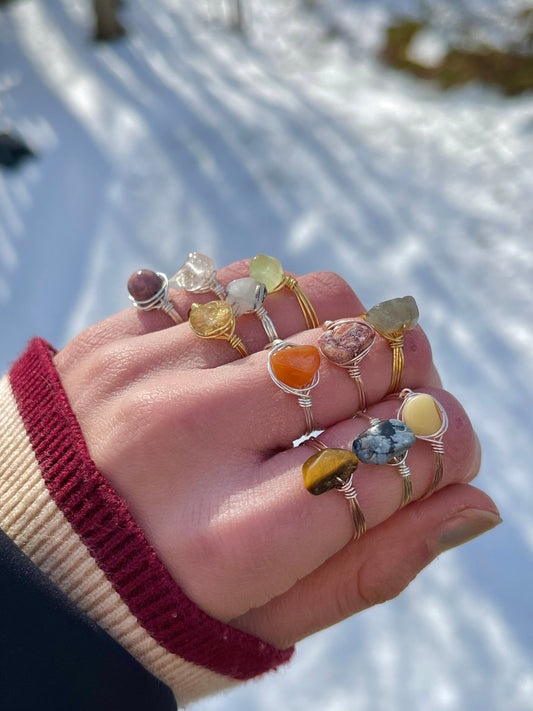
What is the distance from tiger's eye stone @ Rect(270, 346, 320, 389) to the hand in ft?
0.08

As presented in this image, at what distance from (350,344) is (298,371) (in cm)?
8

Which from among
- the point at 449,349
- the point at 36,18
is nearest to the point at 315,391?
the point at 449,349

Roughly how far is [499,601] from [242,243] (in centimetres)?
111

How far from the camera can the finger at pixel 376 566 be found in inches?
34.1

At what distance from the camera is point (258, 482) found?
2.80 feet

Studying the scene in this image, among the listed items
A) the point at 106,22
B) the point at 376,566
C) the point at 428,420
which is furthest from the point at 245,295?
the point at 106,22

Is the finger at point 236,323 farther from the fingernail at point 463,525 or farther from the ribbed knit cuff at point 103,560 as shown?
the fingernail at point 463,525

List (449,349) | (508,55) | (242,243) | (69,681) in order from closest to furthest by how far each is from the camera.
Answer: (69,681) < (449,349) < (242,243) < (508,55)

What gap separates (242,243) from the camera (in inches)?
73.2

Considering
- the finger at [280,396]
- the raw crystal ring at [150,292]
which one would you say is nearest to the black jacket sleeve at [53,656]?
the finger at [280,396]

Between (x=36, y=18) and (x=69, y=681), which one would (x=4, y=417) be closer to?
(x=69, y=681)

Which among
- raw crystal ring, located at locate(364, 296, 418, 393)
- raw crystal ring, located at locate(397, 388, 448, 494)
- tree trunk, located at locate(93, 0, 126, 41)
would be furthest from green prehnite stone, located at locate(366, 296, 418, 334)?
tree trunk, located at locate(93, 0, 126, 41)

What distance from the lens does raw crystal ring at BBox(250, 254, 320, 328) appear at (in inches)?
40.2

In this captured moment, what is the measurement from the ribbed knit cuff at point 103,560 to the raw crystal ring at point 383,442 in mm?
281
